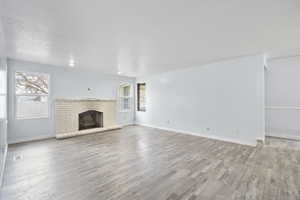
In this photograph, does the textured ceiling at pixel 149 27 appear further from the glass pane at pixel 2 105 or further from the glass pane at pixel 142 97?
the glass pane at pixel 142 97

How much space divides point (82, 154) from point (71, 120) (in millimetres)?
2406

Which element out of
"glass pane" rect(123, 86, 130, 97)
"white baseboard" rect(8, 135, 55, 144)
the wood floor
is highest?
"glass pane" rect(123, 86, 130, 97)

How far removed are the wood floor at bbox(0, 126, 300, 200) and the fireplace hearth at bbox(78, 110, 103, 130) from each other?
2031mm

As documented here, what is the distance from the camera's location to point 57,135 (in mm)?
4973

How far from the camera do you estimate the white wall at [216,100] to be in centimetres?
403

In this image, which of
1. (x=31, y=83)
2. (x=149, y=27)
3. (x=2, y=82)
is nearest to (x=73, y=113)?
(x=31, y=83)

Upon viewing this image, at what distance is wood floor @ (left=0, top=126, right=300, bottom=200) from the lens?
2004mm

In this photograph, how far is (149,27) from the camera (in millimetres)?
2459

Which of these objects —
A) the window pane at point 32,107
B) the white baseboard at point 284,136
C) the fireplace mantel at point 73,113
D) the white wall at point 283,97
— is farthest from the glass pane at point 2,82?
the white baseboard at point 284,136

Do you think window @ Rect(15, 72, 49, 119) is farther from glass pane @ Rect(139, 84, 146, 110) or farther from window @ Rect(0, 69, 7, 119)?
glass pane @ Rect(139, 84, 146, 110)

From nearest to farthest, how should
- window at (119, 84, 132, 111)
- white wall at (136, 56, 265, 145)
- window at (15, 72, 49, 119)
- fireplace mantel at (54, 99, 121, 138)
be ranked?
white wall at (136, 56, 265, 145) → window at (15, 72, 49, 119) → fireplace mantel at (54, 99, 121, 138) → window at (119, 84, 132, 111)

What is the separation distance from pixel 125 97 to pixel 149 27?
530cm

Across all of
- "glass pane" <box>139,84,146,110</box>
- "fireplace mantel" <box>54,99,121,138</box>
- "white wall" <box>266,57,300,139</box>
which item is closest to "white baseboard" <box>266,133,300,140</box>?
"white wall" <box>266,57,300,139</box>

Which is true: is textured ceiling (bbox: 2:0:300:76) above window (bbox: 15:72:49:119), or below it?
above
